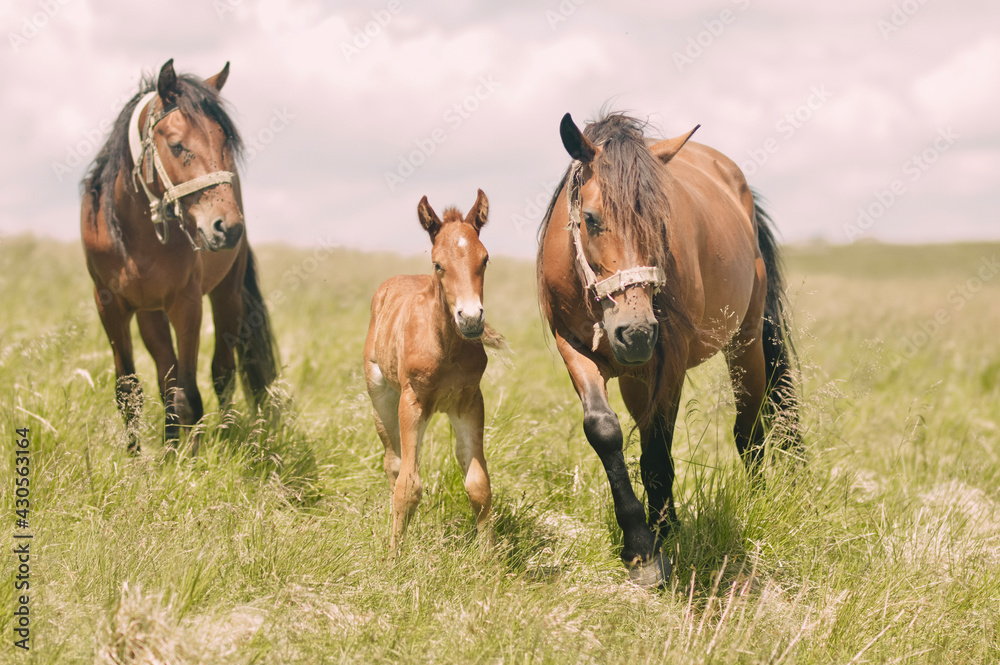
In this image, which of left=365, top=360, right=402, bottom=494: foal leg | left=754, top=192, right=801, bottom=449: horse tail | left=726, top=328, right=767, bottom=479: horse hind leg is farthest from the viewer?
left=754, top=192, right=801, bottom=449: horse tail

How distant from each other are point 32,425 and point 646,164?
3.52 meters

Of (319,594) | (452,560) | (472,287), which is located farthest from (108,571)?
(472,287)

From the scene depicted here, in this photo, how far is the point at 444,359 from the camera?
3553 mm

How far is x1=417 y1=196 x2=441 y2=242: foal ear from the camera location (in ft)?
11.2

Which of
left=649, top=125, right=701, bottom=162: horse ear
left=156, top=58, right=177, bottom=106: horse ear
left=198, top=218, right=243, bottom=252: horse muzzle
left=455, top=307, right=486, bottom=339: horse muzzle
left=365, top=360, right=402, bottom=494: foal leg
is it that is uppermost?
left=156, top=58, right=177, bottom=106: horse ear

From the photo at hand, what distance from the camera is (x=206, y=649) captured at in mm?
2441

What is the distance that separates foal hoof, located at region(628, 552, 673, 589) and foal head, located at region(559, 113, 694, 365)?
94 centimetres

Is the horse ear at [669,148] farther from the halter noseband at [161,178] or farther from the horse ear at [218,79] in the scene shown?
the horse ear at [218,79]

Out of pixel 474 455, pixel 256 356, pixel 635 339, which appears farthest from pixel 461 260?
pixel 256 356

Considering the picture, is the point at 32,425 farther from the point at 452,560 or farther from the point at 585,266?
the point at 585,266

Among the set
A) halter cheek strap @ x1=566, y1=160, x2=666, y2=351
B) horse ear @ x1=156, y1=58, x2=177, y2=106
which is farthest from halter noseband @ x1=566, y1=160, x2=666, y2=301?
horse ear @ x1=156, y1=58, x2=177, y2=106

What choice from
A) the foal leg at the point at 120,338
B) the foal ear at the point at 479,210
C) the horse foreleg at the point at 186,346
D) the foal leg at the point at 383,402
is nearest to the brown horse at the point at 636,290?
the foal ear at the point at 479,210

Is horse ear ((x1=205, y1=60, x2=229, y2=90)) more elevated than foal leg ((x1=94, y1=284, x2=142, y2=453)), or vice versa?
horse ear ((x1=205, y1=60, x2=229, y2=90))

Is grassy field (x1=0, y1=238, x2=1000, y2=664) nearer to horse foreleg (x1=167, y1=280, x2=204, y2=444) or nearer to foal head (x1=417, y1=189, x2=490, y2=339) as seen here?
horse foreleg (x1=167, y1=280, x2=204, y2=444)
